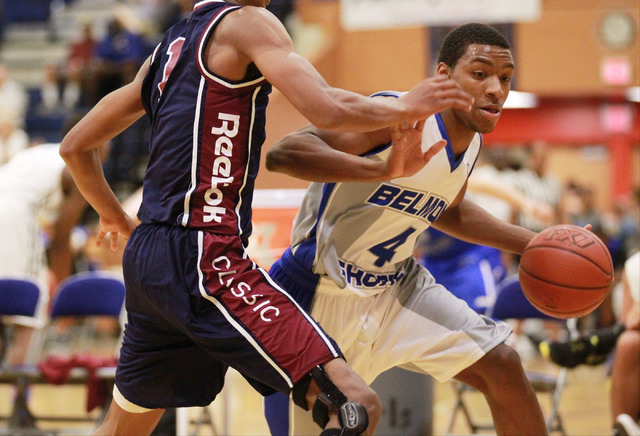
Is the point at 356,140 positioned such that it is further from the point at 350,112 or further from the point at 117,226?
the point at 117,226

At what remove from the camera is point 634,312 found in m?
4.85

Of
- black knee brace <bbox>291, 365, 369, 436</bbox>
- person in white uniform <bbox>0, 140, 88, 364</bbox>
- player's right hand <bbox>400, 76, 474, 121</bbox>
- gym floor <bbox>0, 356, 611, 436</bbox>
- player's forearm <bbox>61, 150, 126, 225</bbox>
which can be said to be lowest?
gym floor <bbox>0, 356, 611, 436</bbox>

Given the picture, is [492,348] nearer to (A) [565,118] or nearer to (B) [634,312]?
(B) [634,312]

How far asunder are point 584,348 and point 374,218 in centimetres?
234

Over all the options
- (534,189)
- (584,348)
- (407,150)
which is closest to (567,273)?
(407,150)

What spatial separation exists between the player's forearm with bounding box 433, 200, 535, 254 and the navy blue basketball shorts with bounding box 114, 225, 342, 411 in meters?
1.29

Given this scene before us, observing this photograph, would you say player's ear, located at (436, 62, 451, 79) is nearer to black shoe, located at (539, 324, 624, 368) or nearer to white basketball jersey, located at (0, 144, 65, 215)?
black shoe, located at (539, 324, 624, 368)

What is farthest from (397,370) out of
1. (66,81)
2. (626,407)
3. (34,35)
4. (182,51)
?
(34,35)

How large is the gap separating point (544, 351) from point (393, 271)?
6.90 ft

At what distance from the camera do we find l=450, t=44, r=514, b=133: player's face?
3.28 meters

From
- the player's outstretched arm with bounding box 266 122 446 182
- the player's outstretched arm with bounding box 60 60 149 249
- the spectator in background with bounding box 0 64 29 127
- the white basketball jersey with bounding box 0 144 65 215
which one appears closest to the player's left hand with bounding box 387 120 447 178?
the player's outstretched arm with bounding box 266 122 446 182

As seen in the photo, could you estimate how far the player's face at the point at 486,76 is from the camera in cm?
328

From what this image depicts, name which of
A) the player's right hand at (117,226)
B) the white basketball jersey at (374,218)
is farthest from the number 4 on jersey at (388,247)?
the player's right hand at (117,226)

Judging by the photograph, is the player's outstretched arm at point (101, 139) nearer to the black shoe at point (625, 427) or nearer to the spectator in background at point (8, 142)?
the black shoe at point (625, 427)
